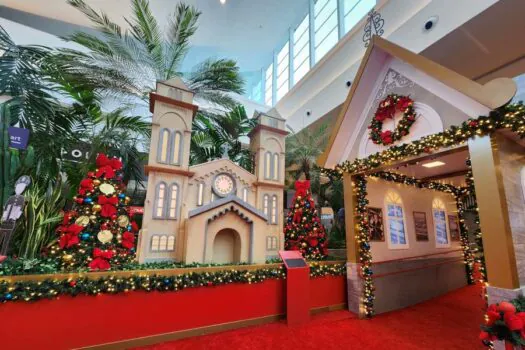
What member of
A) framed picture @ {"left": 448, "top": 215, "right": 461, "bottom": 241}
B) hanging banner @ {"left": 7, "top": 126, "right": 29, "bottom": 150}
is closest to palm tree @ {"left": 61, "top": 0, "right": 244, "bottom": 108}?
hanging banner @ {"left": 7, "top": 126, "right": 29, "bottom": 150}

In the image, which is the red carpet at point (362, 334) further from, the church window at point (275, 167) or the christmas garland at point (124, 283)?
the church window at point (275, 167)

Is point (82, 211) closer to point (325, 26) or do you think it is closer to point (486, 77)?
point (486, 77)

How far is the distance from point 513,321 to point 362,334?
111 inches

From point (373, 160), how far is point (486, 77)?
7.94 meters

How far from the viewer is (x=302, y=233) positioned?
6938 millimetres

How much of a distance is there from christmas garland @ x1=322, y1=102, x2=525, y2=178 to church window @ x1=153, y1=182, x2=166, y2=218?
188 inches

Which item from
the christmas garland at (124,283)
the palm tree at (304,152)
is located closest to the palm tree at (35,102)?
the christmas garland at (124,283)

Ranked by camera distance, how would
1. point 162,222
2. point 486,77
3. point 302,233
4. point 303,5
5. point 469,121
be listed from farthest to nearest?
point 303,5, point 486,77, point 302,233, point 162,222, point 469,121

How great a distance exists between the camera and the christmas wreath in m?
5.24

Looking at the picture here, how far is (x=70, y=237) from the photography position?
14.6 feet

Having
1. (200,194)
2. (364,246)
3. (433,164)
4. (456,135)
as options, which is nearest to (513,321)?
(456,135)

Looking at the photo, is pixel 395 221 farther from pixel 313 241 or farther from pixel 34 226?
pixel 34 226

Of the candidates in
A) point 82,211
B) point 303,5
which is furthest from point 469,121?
point 303,5

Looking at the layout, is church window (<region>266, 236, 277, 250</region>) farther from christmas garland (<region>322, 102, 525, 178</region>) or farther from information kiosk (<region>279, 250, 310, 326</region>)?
christmas garland (<region>322, 102, 525, 178</region>)
